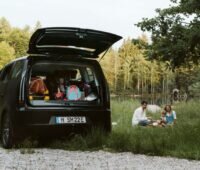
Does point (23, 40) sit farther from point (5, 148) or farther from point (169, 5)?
point (5, 148)

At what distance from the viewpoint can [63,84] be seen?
30.1 ft

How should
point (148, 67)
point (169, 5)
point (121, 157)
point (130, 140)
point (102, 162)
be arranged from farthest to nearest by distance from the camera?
point (148, 67) < point (169, 5) < point (130, 140) < point (121, 157) < point (102, 162)

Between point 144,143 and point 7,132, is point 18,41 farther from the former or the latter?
point 144,143

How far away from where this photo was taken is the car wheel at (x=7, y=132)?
27.8ft

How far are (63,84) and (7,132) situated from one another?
1356 mm

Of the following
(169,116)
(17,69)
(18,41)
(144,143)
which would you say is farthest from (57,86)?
(18,41)

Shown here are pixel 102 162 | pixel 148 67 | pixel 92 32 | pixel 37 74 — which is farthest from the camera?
pixel 148 67

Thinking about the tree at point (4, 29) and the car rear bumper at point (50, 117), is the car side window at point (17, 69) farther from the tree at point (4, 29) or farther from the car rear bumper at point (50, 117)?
the tree at point (4, 29)

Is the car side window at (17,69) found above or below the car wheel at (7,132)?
above

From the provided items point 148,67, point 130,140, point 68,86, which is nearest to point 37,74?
point 68,86

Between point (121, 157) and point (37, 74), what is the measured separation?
9.64ft

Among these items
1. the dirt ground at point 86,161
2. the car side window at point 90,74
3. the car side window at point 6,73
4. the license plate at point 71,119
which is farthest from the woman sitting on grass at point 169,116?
the dirt ground at point 86,161

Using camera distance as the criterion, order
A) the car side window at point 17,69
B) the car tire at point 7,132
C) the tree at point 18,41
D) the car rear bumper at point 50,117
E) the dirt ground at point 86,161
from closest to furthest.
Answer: the dirt ground at point 86,161
the car rear bumper at point 50,117
the car tire at point 7,132
the car side window at point 17,69
the tree at point 18,41

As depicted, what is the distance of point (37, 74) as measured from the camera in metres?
9.28
